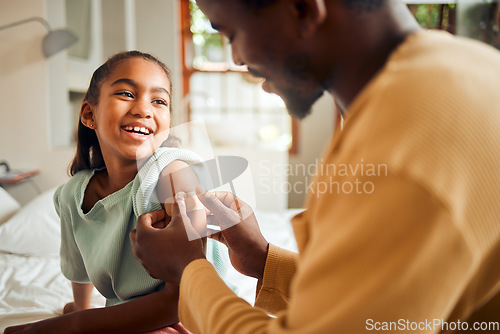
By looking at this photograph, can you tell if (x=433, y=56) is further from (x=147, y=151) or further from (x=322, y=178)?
(x=147, y=151)

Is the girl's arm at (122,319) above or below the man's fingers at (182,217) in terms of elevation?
below

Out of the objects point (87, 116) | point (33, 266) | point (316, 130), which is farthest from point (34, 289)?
point (316, 130)

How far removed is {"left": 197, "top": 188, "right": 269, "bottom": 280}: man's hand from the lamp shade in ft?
3.14

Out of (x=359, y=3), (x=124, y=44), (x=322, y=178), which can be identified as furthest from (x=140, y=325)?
(x=124, y=44)

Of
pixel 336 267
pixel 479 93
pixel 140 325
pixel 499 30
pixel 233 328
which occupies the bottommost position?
pixel 140 325

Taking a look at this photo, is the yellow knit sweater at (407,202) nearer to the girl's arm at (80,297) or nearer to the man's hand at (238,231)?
the man's hand at (238,231)

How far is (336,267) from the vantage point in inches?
11.5

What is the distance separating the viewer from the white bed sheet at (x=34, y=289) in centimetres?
77

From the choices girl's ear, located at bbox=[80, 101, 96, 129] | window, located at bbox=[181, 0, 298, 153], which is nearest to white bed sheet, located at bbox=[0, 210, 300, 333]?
girl's ear, located at bbox=[80, 101, 96, 129]

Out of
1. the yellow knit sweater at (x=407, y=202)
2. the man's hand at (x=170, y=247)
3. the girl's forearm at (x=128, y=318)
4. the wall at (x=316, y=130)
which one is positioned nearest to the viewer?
the yellow knit sweater at (x=407, y=202)

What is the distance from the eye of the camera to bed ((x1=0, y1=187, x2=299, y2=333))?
80 centimetres

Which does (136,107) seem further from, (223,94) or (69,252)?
(223,94)

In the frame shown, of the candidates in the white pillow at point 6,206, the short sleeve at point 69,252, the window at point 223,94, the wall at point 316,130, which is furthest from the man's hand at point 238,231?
the wall at point 316,130

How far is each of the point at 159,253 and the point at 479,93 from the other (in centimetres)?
38
